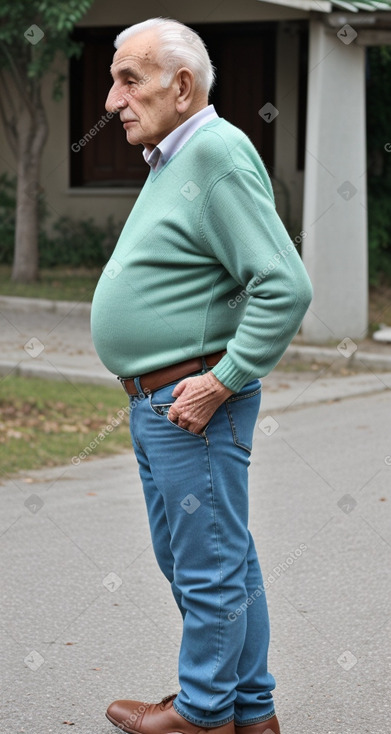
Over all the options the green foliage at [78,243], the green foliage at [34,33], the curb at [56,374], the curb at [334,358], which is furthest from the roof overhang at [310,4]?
the green foliage at [78,243]

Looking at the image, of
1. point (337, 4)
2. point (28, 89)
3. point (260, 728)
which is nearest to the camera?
point (260, 728)

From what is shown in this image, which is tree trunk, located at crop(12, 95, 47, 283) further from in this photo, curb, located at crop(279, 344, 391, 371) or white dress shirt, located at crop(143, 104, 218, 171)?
white dress shirt, located at crop(143, 104, 218, 171)

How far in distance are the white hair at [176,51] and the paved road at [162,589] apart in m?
1.84

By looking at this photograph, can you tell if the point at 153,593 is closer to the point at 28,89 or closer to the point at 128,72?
the point at 128,72

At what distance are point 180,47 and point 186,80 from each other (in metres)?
0.08

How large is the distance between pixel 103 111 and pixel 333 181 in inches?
238

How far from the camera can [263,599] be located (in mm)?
3227

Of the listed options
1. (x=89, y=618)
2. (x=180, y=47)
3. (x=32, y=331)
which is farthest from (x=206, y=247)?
(x=32, y=331)

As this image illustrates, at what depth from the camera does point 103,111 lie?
17062mm

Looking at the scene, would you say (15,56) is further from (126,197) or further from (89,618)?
(89,618)

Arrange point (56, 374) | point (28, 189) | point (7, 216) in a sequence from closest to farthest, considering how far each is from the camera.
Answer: point (56, 374) < point (28, 189) < point (7, 216)

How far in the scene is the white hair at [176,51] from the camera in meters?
2.90

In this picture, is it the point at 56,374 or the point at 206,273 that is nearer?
the point at 206,273

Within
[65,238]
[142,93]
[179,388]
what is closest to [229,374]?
[179,388]
